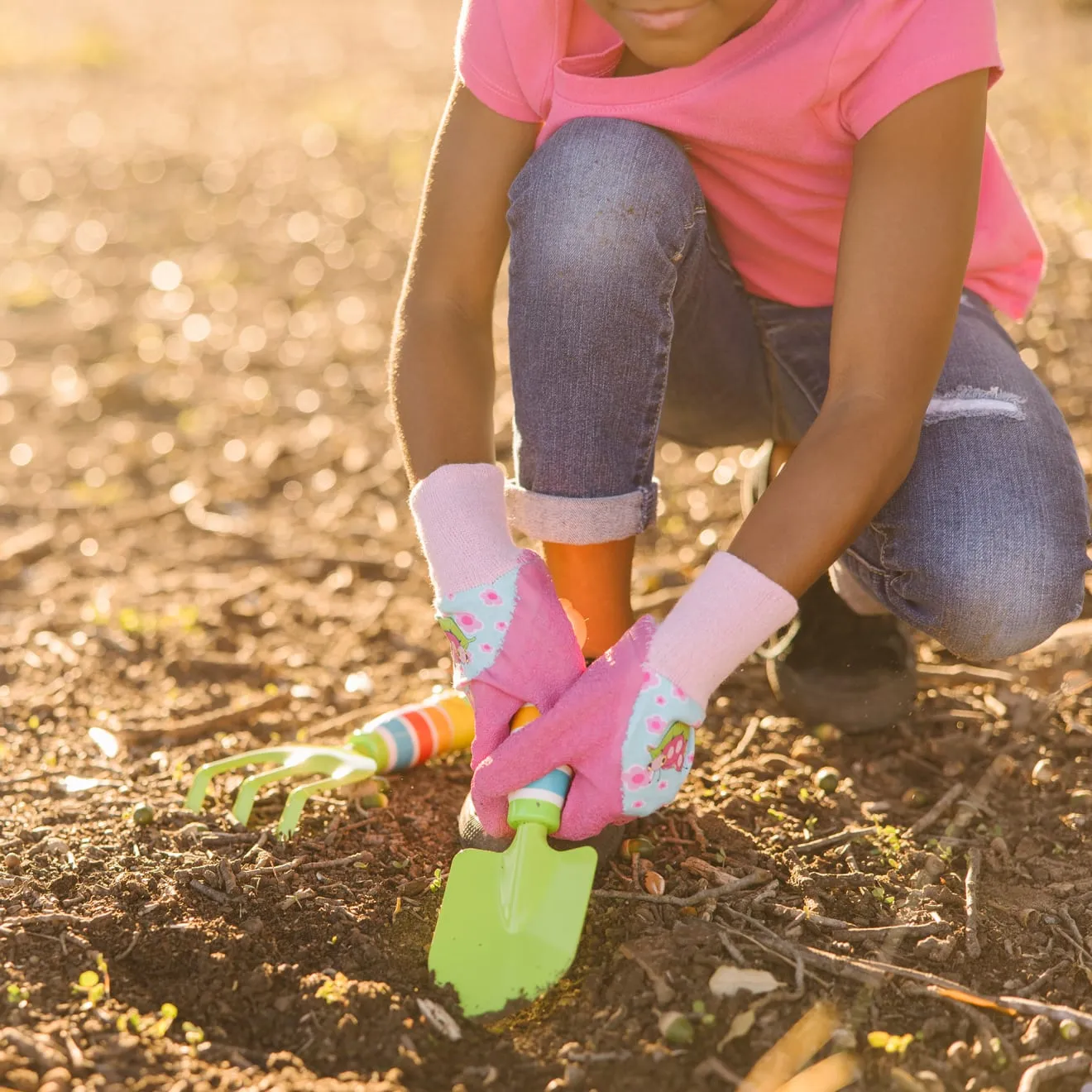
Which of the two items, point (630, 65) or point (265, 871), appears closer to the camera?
point (265, 871)

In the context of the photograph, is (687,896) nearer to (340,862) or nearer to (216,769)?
(340,862)

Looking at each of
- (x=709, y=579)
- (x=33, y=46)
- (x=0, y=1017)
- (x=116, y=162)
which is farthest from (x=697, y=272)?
(x=33, y=46)

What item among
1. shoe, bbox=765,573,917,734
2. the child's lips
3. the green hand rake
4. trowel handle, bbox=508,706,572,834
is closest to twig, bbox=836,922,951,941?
trowel handle, bbox=508,706,572,834

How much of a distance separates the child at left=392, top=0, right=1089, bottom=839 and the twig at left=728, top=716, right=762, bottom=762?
0.06 metres

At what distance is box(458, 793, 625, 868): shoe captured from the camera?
1.53 metres

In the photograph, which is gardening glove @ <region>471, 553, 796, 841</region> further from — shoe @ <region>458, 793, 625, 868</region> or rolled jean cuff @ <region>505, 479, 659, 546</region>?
rolled jean cuff @ <region>505, 479, 659, 546</region>

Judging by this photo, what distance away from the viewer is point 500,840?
5.02 feet

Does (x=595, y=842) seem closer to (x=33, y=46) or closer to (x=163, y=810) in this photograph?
(x=163, y=810)

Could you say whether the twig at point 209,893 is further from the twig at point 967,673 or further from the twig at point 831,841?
the twig at point 967,673

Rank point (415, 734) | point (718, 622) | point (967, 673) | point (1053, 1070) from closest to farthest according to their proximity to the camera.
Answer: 1. point (1053, 1070)
2. point (718, 622)
3. point (415, 734)
4. point (967, 673)

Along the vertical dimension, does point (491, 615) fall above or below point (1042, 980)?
above

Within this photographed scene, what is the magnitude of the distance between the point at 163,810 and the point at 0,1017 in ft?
1.36

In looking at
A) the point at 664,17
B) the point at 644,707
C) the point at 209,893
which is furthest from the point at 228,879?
the point at 664,17

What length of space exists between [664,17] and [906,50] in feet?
0.93
